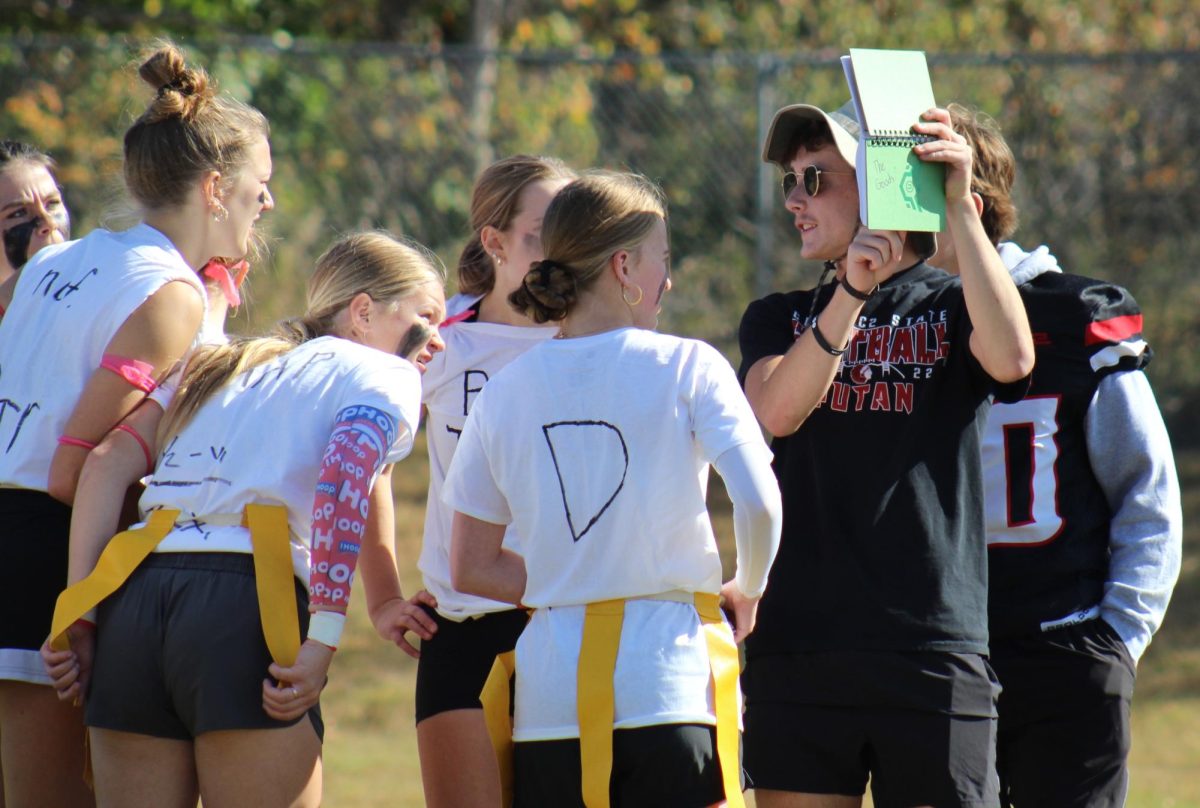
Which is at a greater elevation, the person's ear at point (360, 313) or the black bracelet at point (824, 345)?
the person's ear at point (360, 313)

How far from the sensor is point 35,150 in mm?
3818

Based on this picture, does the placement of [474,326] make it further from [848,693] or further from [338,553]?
[848,693]

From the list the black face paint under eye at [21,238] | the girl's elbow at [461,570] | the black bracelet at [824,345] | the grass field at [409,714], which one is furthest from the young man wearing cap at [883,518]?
the grass field at [409,714]

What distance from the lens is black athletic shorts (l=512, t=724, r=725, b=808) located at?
2.34m

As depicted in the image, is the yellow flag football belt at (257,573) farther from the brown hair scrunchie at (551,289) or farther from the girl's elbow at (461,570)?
the brown hair scrunchie at (551,289)

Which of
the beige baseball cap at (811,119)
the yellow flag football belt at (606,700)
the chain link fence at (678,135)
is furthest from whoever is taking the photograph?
the chain link fence at (678,135)

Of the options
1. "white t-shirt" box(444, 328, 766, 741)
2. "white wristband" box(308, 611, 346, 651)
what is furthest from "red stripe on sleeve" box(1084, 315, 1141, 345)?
"white wristband" box(308, 611, 346, 651)

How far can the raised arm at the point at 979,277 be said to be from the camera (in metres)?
2.56

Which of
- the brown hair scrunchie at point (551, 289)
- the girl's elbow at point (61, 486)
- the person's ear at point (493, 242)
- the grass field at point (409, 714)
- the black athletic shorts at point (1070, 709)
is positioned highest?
the person's ear at point (493, 242)

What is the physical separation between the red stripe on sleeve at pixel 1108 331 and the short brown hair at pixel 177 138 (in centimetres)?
181

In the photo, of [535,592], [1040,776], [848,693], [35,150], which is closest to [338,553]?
[535,592]

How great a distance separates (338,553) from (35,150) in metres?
1.89

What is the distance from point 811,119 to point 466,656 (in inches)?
55.4

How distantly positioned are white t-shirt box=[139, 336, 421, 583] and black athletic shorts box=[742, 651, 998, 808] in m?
0.92
